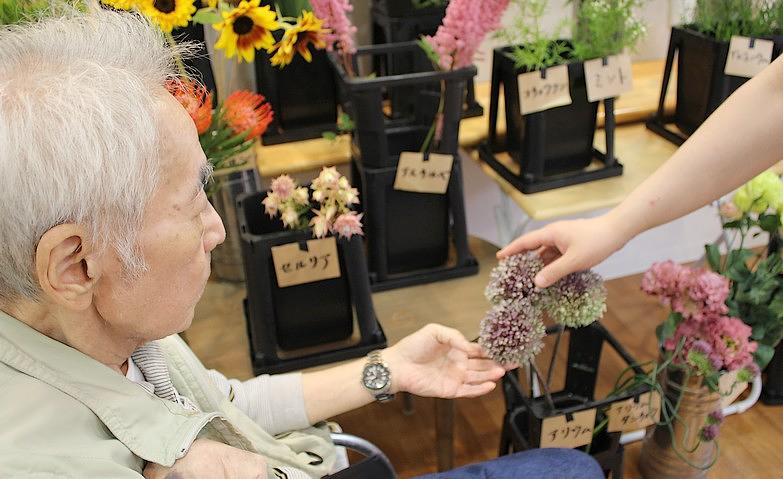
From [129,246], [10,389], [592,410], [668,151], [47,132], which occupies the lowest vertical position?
[592,410]

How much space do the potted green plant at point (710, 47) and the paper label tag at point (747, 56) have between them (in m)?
0.02

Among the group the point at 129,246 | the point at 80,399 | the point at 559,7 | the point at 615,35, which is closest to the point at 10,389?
the point at 80,399

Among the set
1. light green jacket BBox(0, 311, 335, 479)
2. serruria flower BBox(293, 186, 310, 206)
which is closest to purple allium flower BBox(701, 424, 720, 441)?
serruria flower BBox(293, 186, 310, 206)

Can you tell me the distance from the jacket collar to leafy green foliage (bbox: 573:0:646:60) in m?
1.20

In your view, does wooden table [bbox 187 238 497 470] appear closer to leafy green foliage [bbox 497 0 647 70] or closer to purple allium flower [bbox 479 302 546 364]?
purple allium flower [bbox 479 302 546 364]

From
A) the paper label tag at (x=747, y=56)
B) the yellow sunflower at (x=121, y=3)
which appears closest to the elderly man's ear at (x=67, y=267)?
the yellow sunflower at (x=121, y=3)

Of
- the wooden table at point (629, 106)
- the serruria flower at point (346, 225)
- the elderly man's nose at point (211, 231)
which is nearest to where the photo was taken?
the elderly man's nose at point (211, 231)

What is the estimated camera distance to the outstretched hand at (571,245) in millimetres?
1071

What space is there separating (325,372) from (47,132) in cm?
70

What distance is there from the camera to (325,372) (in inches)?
47.1

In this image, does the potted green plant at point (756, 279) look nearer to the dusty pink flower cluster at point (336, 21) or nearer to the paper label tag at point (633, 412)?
the paper label tag at point (633, 412)

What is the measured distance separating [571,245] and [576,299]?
12 cm

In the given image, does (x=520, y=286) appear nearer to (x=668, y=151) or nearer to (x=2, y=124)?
(x=2, y=124)

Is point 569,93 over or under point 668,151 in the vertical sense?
over
